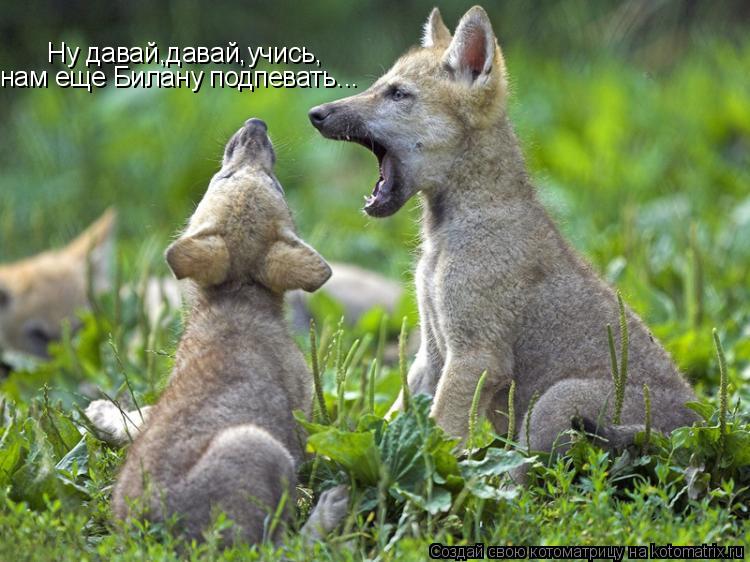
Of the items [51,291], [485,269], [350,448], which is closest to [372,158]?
[51,291]

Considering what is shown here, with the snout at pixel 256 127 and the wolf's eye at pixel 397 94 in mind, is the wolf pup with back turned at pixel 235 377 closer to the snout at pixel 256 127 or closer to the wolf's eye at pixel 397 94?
the snout at pixel 256 127

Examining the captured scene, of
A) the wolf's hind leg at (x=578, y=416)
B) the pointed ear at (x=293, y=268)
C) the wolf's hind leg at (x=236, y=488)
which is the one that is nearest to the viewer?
the wolf's hind leg at (x=236, y=488)

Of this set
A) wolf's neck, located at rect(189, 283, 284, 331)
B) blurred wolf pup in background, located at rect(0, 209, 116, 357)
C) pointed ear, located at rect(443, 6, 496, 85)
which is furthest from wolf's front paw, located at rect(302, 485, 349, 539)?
blurred wolf pup in background, located at rect(0, 209, 116, 357)

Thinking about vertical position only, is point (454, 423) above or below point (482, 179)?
below

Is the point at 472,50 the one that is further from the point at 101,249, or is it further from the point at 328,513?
the point at 101,249

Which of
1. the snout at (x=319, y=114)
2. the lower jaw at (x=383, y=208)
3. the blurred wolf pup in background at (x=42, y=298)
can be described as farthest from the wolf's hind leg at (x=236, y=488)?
the blurred wolf pup in background at (x=42, y=298)

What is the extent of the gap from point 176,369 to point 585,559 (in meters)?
1.83

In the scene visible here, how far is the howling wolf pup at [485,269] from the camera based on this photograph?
569 centimetres

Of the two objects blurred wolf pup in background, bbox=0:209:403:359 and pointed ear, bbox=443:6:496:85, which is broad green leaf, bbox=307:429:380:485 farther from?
blurred wolf pup in background, bbox=0:209:403:359

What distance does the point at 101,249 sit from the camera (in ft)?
35.4

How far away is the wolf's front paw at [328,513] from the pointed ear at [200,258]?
3.43ft

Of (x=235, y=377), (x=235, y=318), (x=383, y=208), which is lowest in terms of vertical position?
(x=235, y=377)

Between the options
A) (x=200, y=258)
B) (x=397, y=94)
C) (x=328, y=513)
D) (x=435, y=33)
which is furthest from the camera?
(x=435, y=33)

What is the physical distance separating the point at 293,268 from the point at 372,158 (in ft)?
29.4
